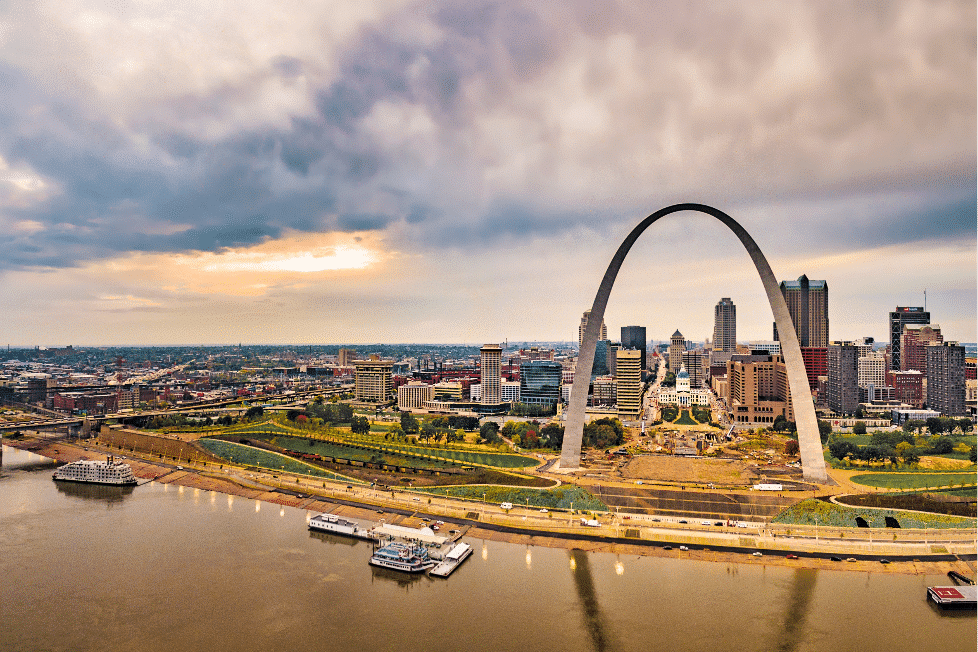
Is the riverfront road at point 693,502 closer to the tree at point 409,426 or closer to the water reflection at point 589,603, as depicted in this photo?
the water reflection at point 589,603

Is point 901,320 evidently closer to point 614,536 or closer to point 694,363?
point 694,363

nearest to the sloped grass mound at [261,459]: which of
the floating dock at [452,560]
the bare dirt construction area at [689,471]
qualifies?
the floating dock at [452,560]

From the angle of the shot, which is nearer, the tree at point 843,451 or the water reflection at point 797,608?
the water reflection at point 797,608

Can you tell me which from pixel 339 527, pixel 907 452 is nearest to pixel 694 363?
pixel 907 452

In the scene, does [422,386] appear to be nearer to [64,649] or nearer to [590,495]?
[590,495]

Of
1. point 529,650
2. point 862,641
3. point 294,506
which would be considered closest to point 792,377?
point 862,641

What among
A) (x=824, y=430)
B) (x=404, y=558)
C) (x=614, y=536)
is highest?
(x=824, y=430)

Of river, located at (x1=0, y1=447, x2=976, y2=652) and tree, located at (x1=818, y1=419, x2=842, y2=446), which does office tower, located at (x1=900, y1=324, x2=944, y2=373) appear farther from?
river, located at (x1=0, y1=447, x2=976, y2=652)
